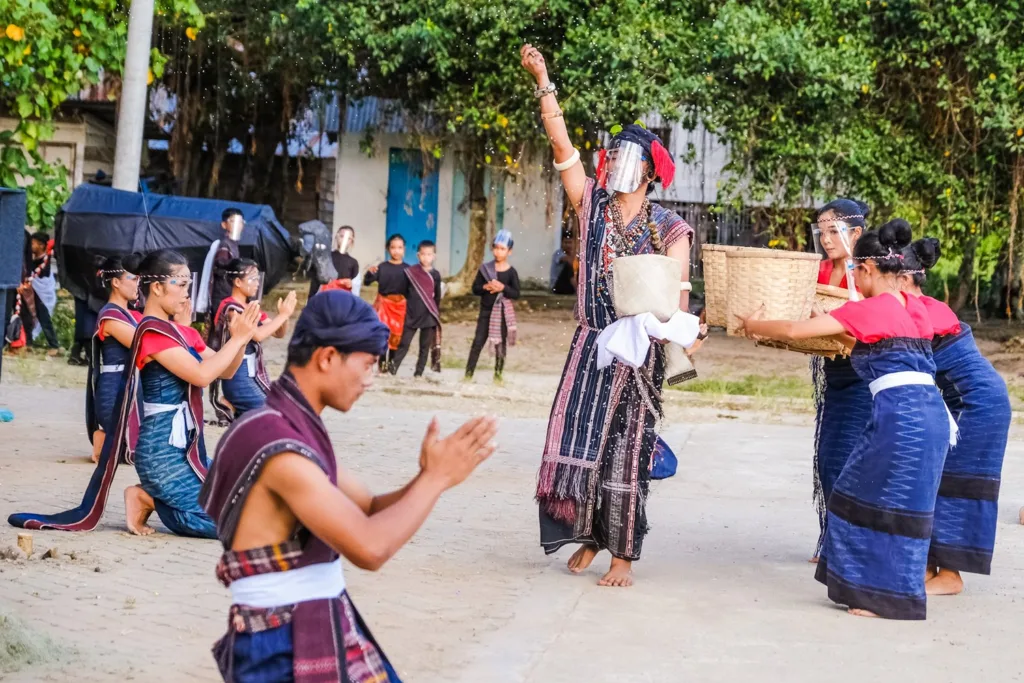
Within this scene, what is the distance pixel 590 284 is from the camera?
20.4 ft

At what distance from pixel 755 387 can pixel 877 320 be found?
989 cm

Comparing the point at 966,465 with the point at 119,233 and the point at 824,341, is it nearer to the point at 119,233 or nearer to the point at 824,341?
the point at 824,341

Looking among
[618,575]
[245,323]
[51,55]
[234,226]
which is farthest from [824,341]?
[234,226]

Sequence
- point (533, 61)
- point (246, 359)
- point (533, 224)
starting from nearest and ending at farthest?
point (533, 61) → point (246, 359) → point (533, 224)

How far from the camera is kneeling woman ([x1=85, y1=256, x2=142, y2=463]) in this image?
7.82 meters

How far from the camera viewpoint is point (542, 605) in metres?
5.76

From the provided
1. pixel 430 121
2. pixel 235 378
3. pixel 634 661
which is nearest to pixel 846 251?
pixel 634 661

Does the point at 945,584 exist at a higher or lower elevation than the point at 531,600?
higher

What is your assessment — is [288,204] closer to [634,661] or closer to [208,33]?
[208,33]

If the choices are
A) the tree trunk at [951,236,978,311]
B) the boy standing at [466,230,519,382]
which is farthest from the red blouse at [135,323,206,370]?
the tree trunk at [951,236,978,311]

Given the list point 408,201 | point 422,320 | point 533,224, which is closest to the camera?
point 422,320

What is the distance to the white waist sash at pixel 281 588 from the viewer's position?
2992 mm

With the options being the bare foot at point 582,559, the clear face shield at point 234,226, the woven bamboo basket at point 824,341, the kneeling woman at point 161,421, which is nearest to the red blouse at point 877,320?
the woven bamboo basket at point 824,341

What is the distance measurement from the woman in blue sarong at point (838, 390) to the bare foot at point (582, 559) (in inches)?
43.2
